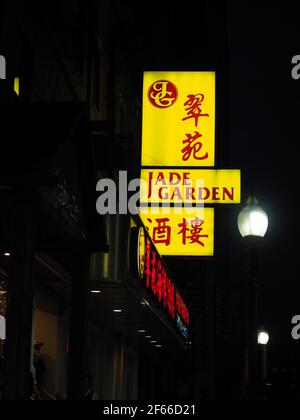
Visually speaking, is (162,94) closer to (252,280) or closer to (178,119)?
(178,119)

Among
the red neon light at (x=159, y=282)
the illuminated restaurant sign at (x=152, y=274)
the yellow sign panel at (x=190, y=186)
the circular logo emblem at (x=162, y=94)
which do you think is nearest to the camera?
the illuminated restaurant sign at (x=152, y=274)

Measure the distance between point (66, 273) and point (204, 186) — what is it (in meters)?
5.75

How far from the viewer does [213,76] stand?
2139 cm

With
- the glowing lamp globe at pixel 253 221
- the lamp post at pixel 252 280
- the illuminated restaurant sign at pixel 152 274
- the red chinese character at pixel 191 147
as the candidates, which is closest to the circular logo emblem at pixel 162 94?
the red chinese character at pixel 191 147

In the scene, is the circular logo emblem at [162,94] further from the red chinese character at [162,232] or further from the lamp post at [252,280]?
the lamp post at [252,280]

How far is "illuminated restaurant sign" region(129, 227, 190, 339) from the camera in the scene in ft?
49.0

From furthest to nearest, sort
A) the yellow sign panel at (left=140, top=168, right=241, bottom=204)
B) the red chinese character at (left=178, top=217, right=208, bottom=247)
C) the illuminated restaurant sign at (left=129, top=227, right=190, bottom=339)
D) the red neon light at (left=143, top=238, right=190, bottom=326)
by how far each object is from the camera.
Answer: the red chinese character at (left=178, top=217, right=208, bottom=247) → the yellow sign panel at (left=140, top=168, right=241, bottom=204) → the red neon light at (left=143, top=238, right=190, bottom=326) → the illuminated restaurant sign at (left=129, top=227, right=190, bottom=339)

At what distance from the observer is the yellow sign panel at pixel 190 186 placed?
66.2 ft

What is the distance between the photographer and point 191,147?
20609 mm

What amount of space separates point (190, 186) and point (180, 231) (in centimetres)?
117

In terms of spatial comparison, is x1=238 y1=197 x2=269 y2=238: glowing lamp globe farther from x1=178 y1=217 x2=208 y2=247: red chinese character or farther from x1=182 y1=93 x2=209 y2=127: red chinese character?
x1=182 y1=93 x2=209 y2=127: red chinese character

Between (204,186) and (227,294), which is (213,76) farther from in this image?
(227,294)

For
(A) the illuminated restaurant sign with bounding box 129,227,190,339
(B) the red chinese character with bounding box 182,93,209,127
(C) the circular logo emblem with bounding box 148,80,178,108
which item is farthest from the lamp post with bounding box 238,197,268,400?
(C) the circular logo emblem with bounding box 148,80,178,108
